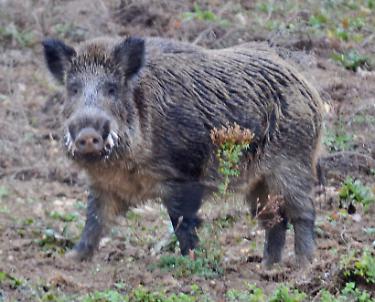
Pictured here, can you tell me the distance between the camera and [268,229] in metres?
8.02

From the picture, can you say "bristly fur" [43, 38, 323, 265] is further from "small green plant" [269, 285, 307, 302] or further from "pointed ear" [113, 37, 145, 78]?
"small green plant" [269, 285, 307, 302]

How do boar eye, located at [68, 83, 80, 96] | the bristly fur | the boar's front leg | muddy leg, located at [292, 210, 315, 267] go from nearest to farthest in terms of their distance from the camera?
boar eye, located at [68, 83, 80, 96] < the bristly fur < the boar's front leg < muddy leg, located at [292, 210, 315, 267]

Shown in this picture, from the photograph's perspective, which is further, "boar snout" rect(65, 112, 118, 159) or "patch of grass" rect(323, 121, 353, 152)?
"patch of grass" rect(323, 121, 353, 152)

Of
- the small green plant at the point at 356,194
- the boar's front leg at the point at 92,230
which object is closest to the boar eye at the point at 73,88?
the boar's front leg at the point at 92,230

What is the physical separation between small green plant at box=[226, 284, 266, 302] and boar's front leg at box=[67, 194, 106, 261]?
1686 mm

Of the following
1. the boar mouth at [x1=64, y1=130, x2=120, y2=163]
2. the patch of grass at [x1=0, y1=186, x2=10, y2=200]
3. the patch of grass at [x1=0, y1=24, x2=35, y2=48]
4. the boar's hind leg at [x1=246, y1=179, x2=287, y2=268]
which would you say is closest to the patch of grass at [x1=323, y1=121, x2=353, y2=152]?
the boar's hind leg at [x1=246, y1=179, x2=287, y2=268]

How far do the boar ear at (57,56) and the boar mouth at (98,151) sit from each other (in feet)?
1.91

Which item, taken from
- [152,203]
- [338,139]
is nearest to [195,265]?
[152,203]

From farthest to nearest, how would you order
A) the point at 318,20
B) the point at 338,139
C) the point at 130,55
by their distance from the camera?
the point at 318,20 → the point at 338,139 → the point at 130,55

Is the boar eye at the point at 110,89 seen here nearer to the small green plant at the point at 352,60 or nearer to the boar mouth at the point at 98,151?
the boar mouth at the point at 98,151


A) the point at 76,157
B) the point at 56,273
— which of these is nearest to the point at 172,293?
the point at 56,273

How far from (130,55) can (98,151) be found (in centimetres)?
79

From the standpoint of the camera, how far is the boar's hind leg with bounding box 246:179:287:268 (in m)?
7.85

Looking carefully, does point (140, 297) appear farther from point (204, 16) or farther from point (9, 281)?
point (204, 16)
